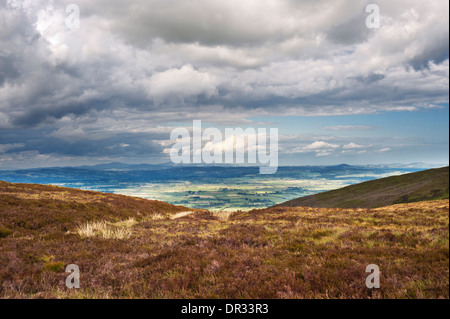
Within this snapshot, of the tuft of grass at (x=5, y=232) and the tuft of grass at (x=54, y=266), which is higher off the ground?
the tuft of grass at (x=54, y=266)

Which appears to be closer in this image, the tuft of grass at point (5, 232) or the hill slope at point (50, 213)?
the tuft of grass at point (5, 232)

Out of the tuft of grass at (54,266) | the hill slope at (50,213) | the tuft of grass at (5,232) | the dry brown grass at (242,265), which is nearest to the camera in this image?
the dry brown grass at (242,265)

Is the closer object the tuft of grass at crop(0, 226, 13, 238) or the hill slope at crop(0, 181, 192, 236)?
the tuft of grass at crop(0, 226, 13, 238)

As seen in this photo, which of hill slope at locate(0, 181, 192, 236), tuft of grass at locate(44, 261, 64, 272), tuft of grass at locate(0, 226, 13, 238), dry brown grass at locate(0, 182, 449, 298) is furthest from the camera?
hill slope at locate(0, 181, 192, 236)

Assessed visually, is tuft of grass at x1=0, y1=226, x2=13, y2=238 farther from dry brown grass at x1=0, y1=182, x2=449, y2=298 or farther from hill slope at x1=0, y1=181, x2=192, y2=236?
dry brown grass at x1=0, y1=182, x2=449, y2=298

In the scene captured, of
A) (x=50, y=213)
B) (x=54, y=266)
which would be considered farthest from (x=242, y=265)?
(x=50, y=213)

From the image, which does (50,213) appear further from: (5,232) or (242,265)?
(242,265)

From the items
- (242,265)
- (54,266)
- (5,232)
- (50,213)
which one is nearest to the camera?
(242,265)

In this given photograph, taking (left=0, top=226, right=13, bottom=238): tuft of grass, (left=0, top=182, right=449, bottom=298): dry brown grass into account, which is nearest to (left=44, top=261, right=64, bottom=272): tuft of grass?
(left=0, top=182, right=449, bottom=298): dry brown grass

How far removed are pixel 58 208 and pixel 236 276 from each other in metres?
24.1

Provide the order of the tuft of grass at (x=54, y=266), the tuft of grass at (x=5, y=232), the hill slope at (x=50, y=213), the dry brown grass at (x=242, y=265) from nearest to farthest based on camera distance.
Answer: the dry brown grass at (x=242, y=265), the tuft of grass at (x=54, y=266), the tuft of grass at (x=5, y=232), the hill slope at (x=50, y=213)

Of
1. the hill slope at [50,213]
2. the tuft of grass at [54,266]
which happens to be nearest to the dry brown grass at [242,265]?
the tuft of grass at [54,266]

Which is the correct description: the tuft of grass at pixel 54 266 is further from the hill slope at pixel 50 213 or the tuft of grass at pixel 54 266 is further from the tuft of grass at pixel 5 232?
the tuft of grass at pixel 5 232

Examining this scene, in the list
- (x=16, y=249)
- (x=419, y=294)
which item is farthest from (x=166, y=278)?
(x=16, y=249)
